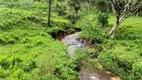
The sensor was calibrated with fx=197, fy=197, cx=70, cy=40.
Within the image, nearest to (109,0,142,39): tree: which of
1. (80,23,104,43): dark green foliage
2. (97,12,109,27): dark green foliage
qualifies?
(80,23,104,43): dark green foliage

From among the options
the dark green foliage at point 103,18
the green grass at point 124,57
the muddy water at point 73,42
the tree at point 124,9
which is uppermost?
the tree at point 124,9

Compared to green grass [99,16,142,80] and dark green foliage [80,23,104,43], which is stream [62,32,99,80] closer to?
dark green foliage [80,23,104,43]

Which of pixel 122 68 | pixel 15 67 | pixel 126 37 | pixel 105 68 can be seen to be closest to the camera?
pixel 15 67

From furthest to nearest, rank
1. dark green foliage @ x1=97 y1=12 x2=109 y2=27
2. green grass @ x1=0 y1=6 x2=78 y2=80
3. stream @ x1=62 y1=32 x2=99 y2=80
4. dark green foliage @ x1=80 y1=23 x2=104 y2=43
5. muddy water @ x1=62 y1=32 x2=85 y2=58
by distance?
1. dark green foliage @ x1=97 y1=12 x2=109 y2=27
2. muddy water @ x1=62 y1=32 x2=85 y2=58
3. dark green foliage @ x1=80 y1=23 x2=104 y2=43
4. stream @ x1=62 y1=32 x2=99 y2=80
5. green grass @ x1=0 y1=6 x2=78 y2=80

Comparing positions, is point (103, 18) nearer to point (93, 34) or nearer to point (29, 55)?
point (93, 34)

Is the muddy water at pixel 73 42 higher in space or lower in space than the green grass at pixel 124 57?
lower

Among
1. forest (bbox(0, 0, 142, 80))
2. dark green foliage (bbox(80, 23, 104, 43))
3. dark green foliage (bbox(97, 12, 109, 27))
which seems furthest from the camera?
dark green foliage (bbox(97, 12, 109, 27))

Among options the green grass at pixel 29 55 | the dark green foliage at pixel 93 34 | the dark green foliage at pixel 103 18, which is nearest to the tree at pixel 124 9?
the dark green foliage at pixel 93 34

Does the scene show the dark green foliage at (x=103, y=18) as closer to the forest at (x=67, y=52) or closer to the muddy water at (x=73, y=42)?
the forest at (x=67, y=52)

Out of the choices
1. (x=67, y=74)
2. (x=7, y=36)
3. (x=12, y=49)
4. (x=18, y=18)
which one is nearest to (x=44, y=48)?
(x=12, y=49)

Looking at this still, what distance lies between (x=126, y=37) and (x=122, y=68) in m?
8.50

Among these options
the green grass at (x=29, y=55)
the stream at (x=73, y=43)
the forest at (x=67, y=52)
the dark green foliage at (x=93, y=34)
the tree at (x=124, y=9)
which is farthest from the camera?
the dark green foliage at (x=93, y=34)

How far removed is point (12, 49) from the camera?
1791cm

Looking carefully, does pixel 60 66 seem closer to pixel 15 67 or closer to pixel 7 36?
pixel 15 67
